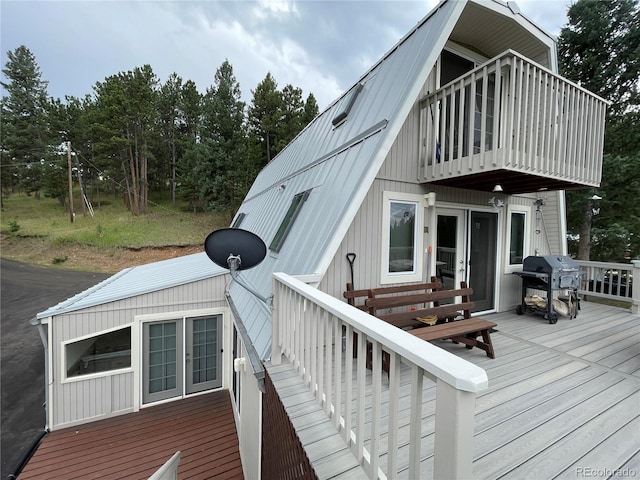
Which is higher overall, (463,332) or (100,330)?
(463,332)

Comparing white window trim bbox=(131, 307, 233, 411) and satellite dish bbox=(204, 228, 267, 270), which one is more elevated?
satellite dish bbox=(204, 228, 267, 270)

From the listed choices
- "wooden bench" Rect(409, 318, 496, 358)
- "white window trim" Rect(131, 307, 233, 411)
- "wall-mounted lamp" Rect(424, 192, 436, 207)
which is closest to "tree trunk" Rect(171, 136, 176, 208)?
"white window trim" Rect(131, 307, 233, 411)

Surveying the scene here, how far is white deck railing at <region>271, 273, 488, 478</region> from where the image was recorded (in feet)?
2.58

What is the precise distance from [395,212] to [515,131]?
5.80 ft

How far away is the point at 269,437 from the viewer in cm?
263

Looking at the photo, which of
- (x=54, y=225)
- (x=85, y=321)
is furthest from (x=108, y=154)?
(x=85, y=321)

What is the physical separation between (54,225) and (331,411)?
27925 millimetres

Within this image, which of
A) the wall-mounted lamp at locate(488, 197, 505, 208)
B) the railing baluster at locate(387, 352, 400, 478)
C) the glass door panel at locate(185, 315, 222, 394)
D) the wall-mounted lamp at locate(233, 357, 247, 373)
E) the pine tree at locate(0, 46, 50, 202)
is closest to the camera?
the railing baluster at locate(387, 352, 400, 478)

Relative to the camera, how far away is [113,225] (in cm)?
2011

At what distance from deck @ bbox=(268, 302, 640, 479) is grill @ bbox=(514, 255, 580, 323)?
87 centimetres

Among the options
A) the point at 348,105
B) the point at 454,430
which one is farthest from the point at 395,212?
the point at 454,430

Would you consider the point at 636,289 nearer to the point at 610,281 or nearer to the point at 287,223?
the point at 610,281

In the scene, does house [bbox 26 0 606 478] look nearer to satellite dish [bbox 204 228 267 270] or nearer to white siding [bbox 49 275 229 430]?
white siding [bbox 49 275 229 430]

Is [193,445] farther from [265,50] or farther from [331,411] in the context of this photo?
[265,50]
